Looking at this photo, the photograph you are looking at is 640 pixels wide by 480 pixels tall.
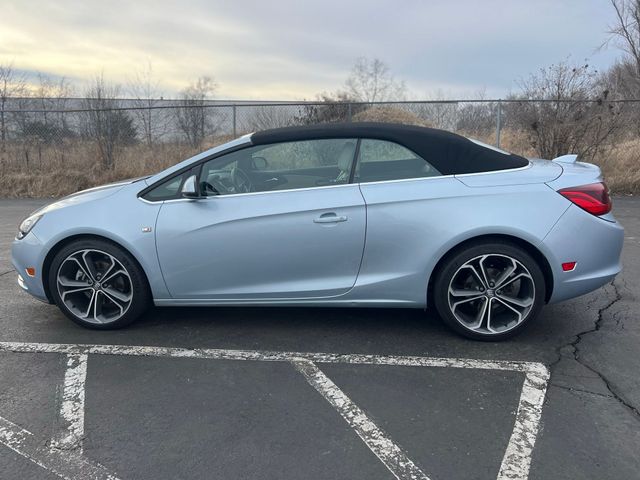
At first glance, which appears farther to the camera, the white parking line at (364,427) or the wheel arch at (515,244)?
the wheel arch at (515,244)

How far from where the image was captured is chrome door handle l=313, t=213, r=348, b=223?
363cm

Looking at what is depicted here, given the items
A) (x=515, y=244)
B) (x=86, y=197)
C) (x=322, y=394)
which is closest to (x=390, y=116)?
(x=515, y=244)

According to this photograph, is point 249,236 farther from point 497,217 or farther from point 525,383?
point 525,383

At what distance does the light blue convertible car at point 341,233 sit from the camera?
142 inches

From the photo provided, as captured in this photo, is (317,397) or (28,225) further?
(28,225)

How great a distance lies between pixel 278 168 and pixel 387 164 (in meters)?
0.84

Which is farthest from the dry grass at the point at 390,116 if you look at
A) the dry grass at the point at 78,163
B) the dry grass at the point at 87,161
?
the dry grass at the point at 87,161

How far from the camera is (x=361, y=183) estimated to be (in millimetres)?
3723

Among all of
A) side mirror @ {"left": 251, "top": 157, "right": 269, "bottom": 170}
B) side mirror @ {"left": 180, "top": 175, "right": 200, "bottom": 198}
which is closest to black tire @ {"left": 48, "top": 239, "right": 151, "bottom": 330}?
side mirror @ {"left": 180, "top": 175, "right": 200, "bottom": 198}

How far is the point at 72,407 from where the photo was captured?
296cm

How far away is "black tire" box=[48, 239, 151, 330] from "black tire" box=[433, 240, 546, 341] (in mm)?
2159

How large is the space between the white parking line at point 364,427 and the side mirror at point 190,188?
1.39m

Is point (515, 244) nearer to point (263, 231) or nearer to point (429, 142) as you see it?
point (429, 142)

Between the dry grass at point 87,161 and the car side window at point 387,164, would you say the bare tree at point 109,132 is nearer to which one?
the dry grass at point 87,161
